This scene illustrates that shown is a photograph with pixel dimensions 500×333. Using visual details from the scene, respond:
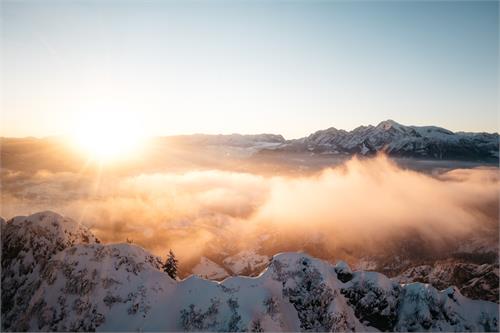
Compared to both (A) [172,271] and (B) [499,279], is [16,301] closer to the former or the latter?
(A) [172,271]

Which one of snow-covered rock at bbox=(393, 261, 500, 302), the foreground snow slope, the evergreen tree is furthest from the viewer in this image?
snow-covered rock at bbox=(393, 261, 500, 302)

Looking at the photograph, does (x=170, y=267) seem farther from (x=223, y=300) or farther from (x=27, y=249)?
(x=27, y=249)

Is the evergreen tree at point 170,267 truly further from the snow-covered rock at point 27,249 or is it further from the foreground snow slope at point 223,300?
the snow-covered rock at point 27,249

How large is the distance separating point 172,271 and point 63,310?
2886cm

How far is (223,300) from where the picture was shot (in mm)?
→ 69312

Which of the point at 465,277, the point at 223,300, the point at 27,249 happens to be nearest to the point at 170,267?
the point at 223,300

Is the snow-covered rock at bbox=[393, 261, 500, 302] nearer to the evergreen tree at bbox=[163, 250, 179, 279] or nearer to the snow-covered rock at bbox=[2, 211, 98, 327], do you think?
the evergreen tree at bbox=[163, 250, 179, 279]

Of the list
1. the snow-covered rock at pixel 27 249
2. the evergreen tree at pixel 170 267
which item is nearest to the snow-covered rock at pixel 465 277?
the evergreen tree at pixel 170 267

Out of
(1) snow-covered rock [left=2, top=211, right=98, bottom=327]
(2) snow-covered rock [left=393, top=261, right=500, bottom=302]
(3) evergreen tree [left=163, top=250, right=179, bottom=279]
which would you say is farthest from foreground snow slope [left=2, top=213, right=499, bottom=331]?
(2) snow-covered rock [left=393, top=261, right=500, bottom=302]

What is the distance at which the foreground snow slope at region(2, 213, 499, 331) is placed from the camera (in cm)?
6569

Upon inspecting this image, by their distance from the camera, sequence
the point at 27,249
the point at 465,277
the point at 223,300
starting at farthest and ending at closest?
the point at 465,277
the point at 27,249
the point at 223,300

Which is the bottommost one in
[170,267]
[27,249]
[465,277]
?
[465,277]

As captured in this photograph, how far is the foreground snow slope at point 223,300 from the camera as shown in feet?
216

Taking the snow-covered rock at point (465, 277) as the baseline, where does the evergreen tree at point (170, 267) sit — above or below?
above
